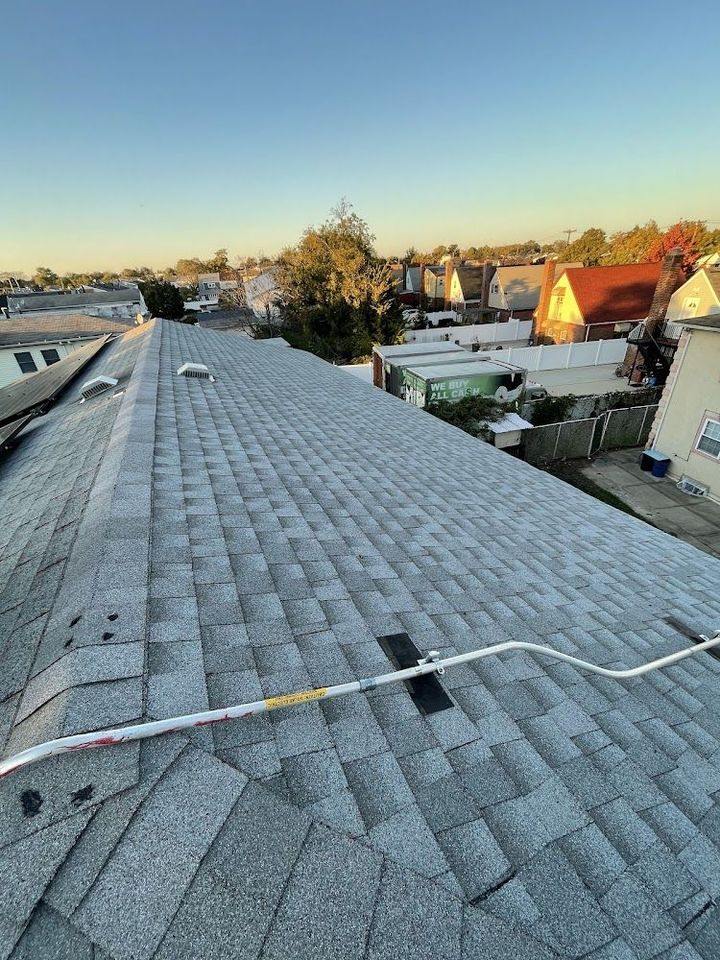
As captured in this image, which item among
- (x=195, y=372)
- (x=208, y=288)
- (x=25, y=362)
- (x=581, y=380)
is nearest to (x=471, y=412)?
(x=195, y=372)

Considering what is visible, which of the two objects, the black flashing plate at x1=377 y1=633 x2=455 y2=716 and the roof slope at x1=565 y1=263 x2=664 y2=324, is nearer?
the black flashing plate at x1=377 y1=633 x2=455 y2=716

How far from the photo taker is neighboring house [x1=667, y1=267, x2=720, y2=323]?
23.9 meters

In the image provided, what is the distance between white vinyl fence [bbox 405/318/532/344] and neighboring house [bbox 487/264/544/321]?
582cm

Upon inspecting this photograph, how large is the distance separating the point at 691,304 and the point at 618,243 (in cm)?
6014

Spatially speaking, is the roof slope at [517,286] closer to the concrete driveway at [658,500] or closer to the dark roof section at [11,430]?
the concrete driveway at [658,500]

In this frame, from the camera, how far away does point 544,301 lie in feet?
106

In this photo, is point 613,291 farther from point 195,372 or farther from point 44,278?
Answer: point 44,278

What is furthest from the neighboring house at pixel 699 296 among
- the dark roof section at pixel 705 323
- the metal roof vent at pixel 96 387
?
the metal roof vent at pixel 96 387

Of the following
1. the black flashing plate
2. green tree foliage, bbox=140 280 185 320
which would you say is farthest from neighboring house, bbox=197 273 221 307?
the black flashing plate

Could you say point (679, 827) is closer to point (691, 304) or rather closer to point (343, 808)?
point (343, 808)

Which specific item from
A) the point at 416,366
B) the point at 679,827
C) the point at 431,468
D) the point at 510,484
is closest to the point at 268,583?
the point at 679,827

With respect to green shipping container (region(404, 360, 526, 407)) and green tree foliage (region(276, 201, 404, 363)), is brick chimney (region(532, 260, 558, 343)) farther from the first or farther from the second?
green shipping container (region(404, 360, 526, 407))

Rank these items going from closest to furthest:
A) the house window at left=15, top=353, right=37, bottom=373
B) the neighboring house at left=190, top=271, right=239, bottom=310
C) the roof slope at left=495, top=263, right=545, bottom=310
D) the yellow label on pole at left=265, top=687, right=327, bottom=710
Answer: the yellow label on pole at left=265, top=687, right=327, bottom=710, the house window at left=15, top=353, right=37, bottom=373, the roof slope at left=495, top=263, right=545, bottom=310, the neighboring house at left=190, top=271, right=239, bottom=310

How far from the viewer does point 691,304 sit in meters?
26.1
